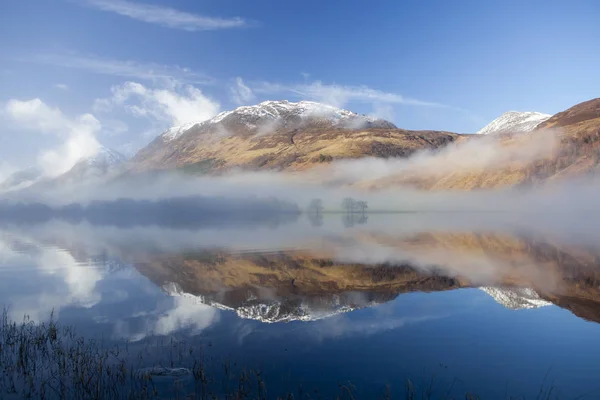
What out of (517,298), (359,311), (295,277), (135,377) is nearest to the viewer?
(135,377)

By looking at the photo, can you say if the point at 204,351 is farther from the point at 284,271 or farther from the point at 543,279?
the point at 543,279

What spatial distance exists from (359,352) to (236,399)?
24.2 ft

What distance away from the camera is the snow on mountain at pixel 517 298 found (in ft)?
90.2

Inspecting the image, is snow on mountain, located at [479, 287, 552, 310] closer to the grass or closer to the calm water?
the calm water

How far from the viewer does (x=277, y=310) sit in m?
27.6

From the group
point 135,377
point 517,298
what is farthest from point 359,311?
point 135,377

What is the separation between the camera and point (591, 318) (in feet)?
81.0

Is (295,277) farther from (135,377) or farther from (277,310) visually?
(135,377)

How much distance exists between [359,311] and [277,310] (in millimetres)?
4923

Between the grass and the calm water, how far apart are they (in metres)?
0.76

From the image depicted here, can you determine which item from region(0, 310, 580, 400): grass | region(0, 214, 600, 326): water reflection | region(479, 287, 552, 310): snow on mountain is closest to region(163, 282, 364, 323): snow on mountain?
region(0, 214, 600, 326): water reflection

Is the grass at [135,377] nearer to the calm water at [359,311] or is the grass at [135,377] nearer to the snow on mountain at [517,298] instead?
the calm water at [359,311]

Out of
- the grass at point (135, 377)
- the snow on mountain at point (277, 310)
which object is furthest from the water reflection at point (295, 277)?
the grass at point (135, 377)

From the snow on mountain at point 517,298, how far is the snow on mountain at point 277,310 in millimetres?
9595
